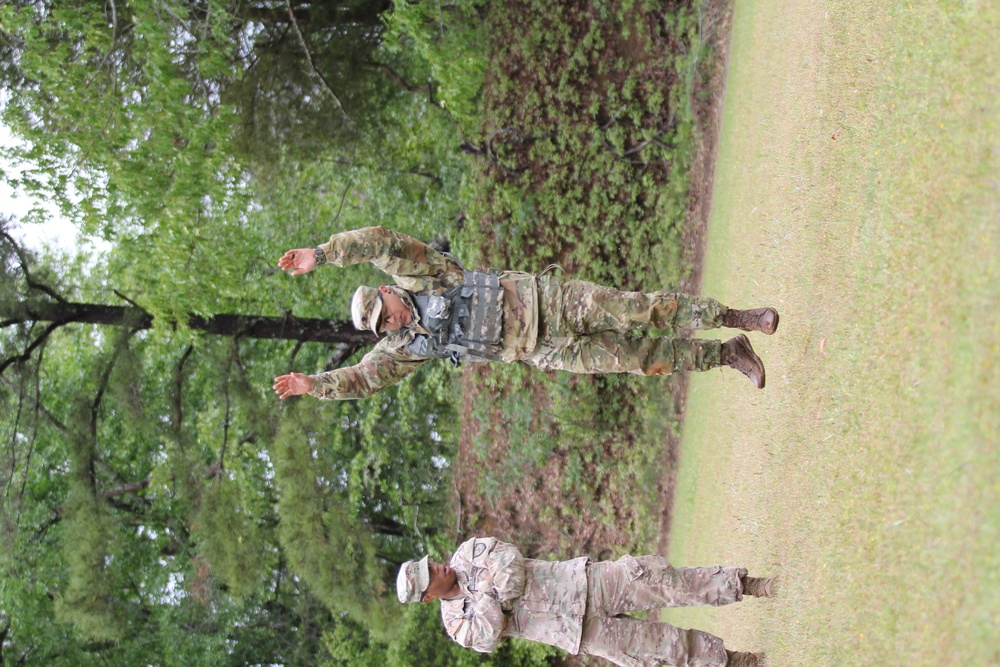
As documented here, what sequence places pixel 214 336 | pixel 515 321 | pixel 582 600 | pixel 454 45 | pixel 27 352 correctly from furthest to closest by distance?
pixel 214 336 < pixel 454 45 < pixel 27 352 < pixel 515 321 < pixel 582 600

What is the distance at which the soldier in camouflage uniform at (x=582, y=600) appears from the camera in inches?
219

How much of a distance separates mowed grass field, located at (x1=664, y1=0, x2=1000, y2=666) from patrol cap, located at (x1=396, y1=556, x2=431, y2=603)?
2469 millimetres

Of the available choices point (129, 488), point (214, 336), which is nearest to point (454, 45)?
point (214, 336)

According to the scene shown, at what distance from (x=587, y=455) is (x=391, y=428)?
481 cm

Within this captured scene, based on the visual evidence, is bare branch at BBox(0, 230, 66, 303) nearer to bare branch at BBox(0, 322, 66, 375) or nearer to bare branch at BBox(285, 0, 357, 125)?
bare branch at BBox(0, 322, 66, 375)

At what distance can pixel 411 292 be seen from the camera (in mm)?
6441

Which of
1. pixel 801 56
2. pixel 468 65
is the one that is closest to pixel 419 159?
pixel 468 65

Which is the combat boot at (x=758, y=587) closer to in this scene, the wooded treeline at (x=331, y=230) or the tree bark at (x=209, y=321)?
the wooded treeline at (x=331, y=230)

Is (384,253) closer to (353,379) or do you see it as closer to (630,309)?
(353,379)

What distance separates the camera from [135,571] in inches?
585

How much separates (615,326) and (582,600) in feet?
6.68

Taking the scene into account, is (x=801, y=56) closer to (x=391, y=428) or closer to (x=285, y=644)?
(x=391, y=428)

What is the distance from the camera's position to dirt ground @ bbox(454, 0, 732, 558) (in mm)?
10148

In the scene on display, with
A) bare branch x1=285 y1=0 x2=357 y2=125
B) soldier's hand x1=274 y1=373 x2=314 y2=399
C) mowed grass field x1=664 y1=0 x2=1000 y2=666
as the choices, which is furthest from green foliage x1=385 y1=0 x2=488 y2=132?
soldier's hand x1=274 y1=373 x2=314 y2=399
